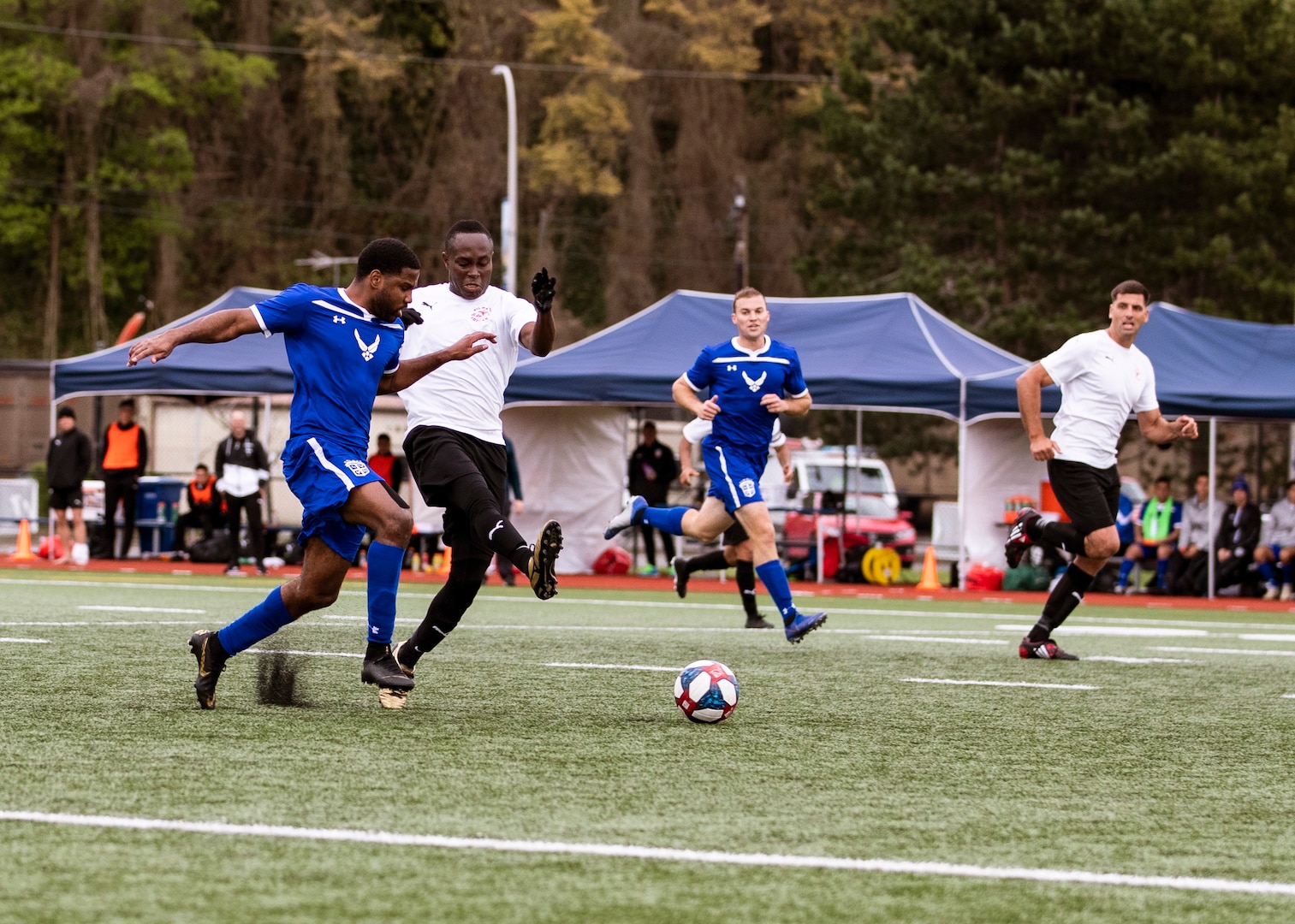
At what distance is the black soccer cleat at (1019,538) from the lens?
34.0 ft

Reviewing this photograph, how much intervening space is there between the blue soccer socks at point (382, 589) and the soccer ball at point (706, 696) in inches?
48.8

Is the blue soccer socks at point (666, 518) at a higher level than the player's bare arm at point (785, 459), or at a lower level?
lower

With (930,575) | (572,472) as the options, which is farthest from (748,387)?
(572,472)

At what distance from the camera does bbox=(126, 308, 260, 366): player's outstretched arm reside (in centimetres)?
601

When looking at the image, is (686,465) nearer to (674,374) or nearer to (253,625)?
(253,625)

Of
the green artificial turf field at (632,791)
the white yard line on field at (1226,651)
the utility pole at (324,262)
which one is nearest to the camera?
the green artificial turf field at (632,791)

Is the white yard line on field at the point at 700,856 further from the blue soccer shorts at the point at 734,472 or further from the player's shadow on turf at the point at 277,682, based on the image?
the blue soccer shorts at the point at 734,472

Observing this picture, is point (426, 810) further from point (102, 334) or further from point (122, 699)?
point (102, 334)

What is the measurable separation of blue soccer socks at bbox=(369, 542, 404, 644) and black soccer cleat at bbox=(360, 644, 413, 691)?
0.08 m

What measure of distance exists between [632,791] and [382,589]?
2.29 m

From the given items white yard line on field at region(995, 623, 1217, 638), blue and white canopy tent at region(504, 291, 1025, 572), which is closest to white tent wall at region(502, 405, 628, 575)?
blue and white canopy tent at region(504, 291, 1025, 572)

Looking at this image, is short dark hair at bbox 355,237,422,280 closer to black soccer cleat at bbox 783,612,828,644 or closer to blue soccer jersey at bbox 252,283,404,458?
blue soccer jersey at bbox 252,283,404,458

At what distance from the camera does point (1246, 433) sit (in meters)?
36.2

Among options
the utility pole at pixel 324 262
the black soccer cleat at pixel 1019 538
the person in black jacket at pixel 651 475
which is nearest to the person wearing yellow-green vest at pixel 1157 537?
the person in black jacket at pixel 651 475
